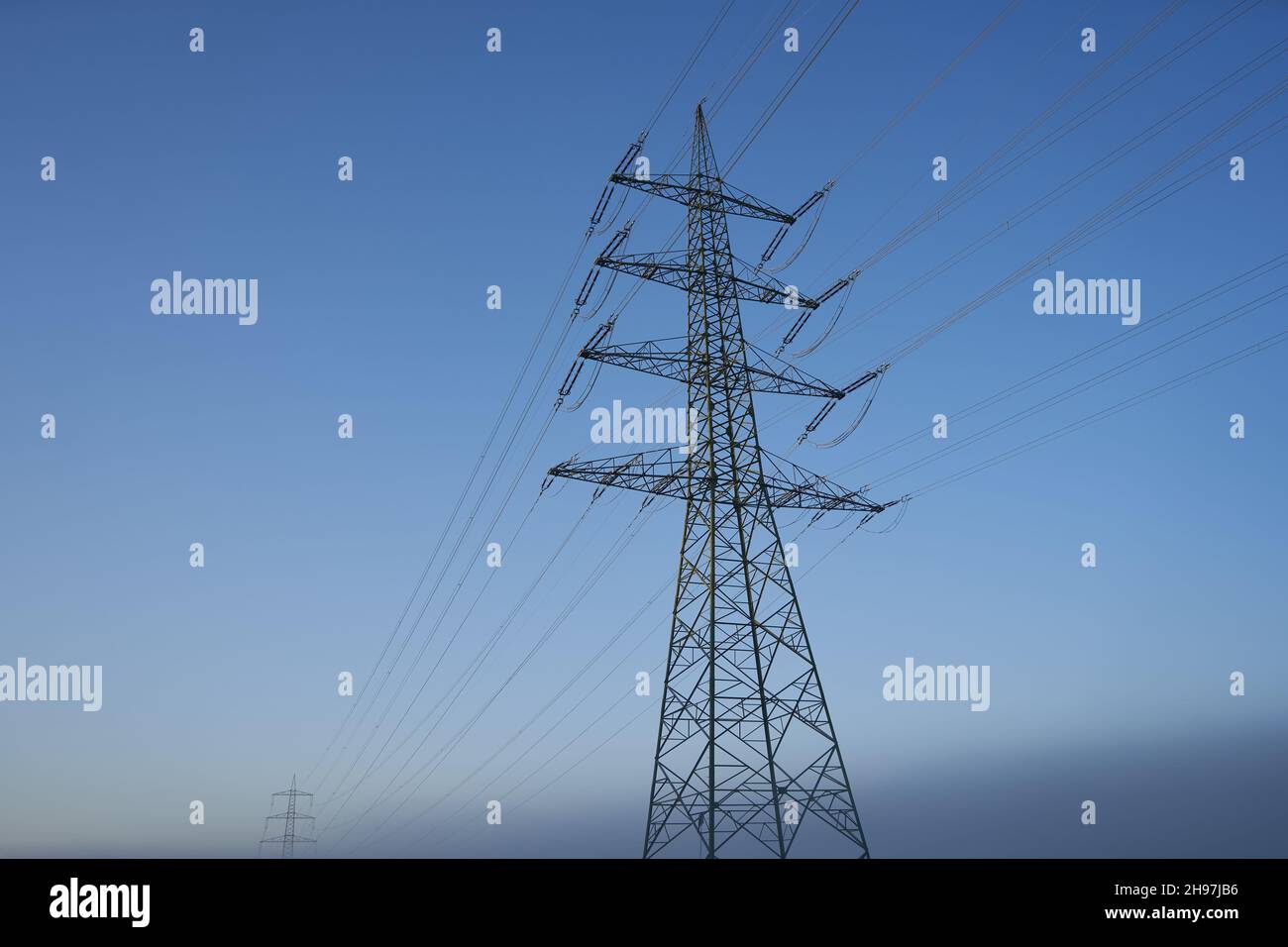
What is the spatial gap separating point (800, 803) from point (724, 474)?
851cm

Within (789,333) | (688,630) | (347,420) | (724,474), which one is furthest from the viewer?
(347,420)

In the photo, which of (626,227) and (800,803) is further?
(626,227)

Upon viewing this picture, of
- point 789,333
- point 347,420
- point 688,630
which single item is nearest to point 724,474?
point 688,630

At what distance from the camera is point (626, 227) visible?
27953 mm
